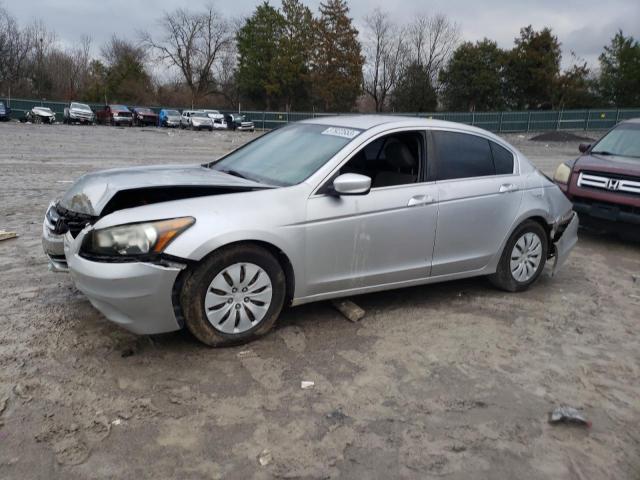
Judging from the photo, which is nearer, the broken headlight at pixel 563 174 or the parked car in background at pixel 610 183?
the parked car in background at pixel 610 183

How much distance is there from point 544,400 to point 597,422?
0.31 metres

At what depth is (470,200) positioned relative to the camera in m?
4.92

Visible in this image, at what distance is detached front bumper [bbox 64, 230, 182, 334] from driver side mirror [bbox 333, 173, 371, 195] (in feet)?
4.17

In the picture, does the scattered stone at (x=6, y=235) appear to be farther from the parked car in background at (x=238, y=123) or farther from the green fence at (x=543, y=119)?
the parked car in background at (x=238, y=123)

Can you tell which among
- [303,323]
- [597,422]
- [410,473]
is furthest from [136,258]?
[597,422]

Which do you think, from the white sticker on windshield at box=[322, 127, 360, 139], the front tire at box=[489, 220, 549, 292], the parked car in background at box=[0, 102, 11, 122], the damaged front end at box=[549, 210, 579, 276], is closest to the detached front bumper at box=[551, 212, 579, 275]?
the damaged front end at box=[549, 210, 579, 276]

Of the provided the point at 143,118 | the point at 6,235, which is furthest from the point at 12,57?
the point at 6,235

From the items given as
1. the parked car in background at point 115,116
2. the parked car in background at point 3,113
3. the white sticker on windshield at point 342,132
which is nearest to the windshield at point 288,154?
the white sticker on windshield at point 342,132

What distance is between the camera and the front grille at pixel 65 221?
410cm

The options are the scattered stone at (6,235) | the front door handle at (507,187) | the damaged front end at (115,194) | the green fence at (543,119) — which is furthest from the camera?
the green fence at (543,119)

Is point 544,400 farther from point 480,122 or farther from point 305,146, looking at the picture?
point 480,122

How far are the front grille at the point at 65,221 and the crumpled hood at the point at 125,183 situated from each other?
0.04 metres

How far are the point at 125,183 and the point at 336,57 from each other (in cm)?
5404

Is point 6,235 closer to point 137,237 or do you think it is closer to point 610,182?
point 137,237
